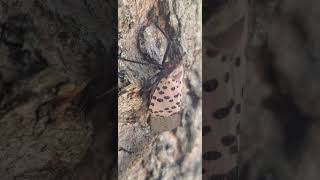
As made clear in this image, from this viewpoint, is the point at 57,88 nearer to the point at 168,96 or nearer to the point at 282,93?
the point at 168,96

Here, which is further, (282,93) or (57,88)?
(282,93)

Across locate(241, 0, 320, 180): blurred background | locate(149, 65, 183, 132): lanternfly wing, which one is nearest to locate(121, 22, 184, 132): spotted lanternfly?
locate(149, 65, 183, 132): lanternfly wing

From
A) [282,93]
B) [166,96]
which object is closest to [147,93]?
[166,96]

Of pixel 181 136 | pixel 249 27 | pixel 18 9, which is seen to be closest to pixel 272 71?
pixel 249 27

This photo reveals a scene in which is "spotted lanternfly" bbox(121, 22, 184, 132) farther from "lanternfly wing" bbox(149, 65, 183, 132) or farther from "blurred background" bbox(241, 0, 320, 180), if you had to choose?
"blurred background" bbox(241, 0, 320, 180)

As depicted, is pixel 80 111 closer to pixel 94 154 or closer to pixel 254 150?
pixel 94 154
